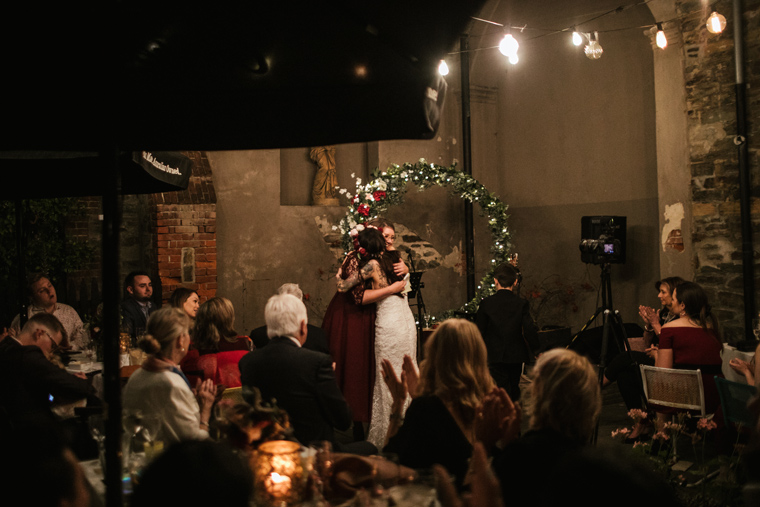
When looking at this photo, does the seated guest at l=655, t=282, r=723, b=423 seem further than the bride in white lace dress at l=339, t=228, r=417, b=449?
No

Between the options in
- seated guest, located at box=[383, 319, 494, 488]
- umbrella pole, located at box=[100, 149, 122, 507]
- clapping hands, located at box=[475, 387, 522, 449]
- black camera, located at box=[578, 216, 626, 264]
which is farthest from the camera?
black camera, located at box=[578, 216, 626, 264]

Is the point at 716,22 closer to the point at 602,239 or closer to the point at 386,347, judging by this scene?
the point at 602,239

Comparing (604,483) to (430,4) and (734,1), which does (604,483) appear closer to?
(430,4)

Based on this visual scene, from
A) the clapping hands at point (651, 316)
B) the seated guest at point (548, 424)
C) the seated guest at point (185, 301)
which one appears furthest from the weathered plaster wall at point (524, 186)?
the seated guest at point (548, 424)

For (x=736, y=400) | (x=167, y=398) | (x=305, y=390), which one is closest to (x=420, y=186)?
(x=736, y=400)

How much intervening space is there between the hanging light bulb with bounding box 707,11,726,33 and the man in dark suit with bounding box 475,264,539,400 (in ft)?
10.3

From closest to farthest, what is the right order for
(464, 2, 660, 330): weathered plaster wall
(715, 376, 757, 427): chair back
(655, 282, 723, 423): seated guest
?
1. (715, 376, 757, 427): chair back
2. (655, 282, 723, 423): seated guest
3. (464, 2, 660, 330): weathered plaster wall

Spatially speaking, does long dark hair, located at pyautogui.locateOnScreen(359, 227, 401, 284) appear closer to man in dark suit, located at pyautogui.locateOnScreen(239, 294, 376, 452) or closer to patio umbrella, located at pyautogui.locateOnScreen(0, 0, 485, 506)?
man in dark suit, located at pyautogui.locateOnScreen(239, 294, 376, 452)

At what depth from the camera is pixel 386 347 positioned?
17.5 ft

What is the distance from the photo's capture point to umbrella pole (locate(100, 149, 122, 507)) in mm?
1662

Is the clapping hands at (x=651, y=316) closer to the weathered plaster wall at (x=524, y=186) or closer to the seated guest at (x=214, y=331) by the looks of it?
the weathered plaster wall at (x=524, y=186)

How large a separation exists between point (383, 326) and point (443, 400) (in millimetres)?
2482

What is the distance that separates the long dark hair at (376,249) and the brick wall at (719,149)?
374cm

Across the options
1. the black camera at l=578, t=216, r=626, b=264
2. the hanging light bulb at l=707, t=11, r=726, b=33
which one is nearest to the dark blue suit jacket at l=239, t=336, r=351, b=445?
the black camera at l=578, t=216, r=626, b=264
